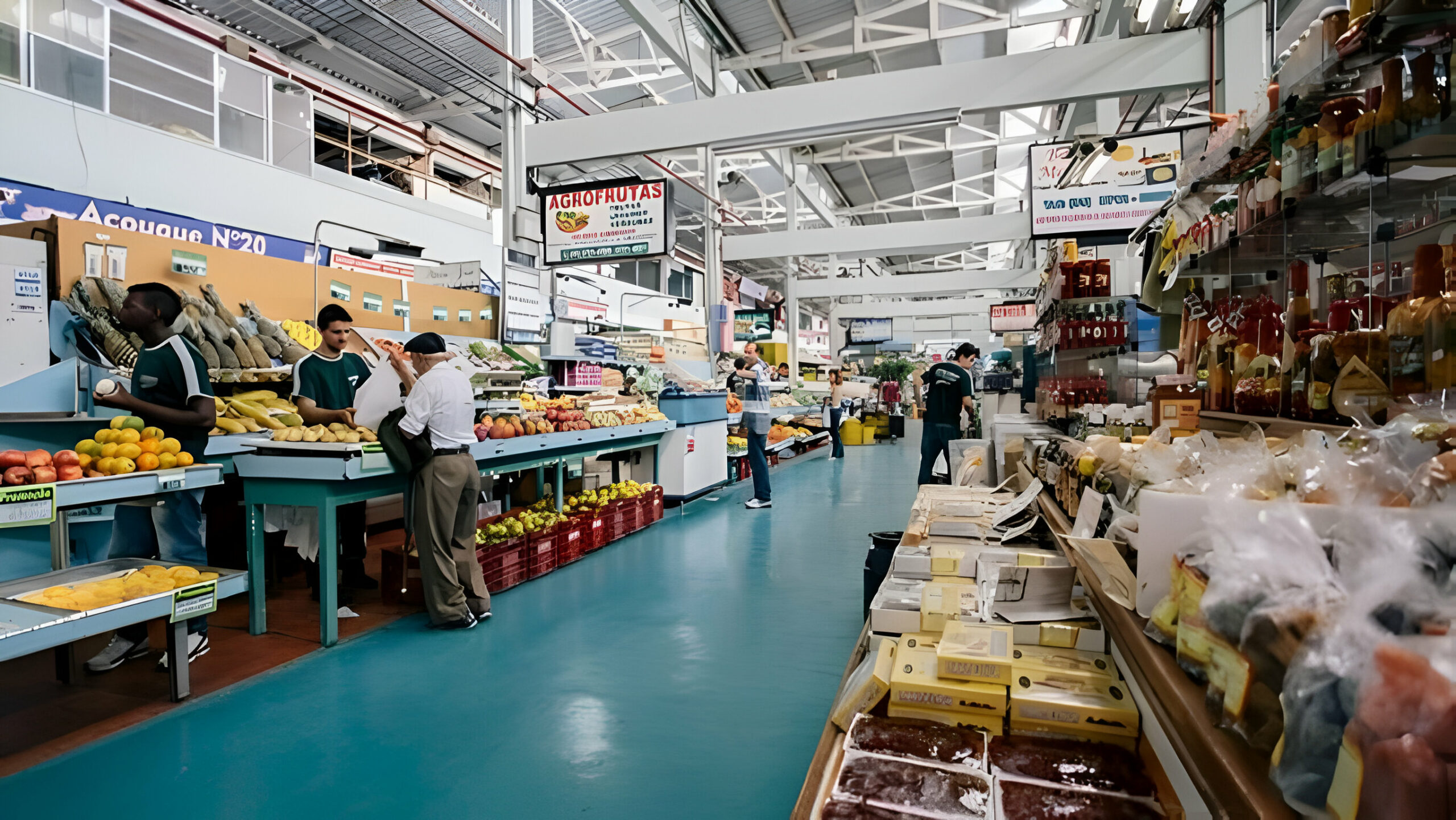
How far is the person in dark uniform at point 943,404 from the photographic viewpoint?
323 inches

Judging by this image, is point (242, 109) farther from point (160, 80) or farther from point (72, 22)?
point (72, 22)

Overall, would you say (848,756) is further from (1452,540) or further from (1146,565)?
(1452,540)

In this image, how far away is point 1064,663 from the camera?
6.30 feet

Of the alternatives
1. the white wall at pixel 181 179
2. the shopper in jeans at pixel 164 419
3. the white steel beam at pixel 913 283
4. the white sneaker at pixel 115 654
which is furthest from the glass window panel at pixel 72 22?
the white steel beam at pixel 913 283

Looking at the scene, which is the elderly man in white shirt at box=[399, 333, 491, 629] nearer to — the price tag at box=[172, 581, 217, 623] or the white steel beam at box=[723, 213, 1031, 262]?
the price tag at box=[172, 581, 217, 623]

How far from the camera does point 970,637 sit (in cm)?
201

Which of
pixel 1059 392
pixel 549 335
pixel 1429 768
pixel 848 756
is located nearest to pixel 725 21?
pixel 549 335

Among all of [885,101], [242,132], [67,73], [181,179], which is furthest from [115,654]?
[242,132]

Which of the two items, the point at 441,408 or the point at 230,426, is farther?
the point at 230,426

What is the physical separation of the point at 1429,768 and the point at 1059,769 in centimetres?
107

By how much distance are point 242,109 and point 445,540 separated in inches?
310

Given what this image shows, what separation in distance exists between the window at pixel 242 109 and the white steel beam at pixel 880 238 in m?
6.58

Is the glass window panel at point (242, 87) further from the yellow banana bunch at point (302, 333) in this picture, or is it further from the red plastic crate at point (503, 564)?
the red plastic crate at point (503, 564)

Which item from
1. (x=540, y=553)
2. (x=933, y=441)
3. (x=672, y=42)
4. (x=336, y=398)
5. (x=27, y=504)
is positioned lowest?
(x=540, y=553)
